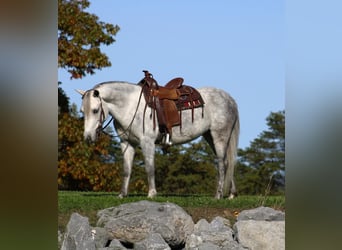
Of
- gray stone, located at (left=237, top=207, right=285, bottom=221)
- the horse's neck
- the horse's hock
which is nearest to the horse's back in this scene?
the horse's neck

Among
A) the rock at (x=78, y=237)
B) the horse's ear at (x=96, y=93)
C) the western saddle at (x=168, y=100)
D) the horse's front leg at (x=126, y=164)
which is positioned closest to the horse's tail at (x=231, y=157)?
the western saddle at (x=168, y=100)

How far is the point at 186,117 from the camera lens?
7285mm

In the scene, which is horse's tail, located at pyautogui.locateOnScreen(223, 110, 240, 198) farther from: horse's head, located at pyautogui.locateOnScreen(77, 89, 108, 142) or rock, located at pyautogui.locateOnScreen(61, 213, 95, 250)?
rock, located at pyautogui.locateOnScreen(61, 213, 95, 250)

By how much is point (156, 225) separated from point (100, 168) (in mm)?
4446

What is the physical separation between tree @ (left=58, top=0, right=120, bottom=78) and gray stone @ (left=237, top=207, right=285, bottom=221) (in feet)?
14.9

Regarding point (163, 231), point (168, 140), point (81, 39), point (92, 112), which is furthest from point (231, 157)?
point (81, 39)

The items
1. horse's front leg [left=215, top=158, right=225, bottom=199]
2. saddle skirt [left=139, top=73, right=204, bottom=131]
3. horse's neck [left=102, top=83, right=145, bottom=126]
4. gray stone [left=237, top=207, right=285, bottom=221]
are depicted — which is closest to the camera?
gray stone [left=237, top=207, right=285, bottom=221]

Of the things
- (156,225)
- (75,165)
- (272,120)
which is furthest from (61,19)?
A: (156,225)

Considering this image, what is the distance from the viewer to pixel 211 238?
574 cm

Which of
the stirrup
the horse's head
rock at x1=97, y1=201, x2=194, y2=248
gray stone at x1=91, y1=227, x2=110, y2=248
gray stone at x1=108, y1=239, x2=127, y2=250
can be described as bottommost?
gray stone at x1=108, y1=239, x2=127, y2=250

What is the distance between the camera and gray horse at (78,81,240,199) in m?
6.72

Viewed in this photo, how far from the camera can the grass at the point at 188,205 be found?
20.5 ft

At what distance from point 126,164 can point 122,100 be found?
729mm
